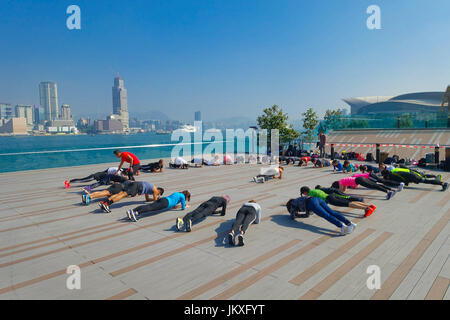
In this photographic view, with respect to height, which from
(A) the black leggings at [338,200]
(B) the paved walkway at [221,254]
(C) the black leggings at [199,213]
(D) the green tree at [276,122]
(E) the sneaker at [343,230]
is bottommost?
(B) the paved walkway at [221,254]

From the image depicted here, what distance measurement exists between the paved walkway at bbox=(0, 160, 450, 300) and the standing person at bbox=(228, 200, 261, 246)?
21cm

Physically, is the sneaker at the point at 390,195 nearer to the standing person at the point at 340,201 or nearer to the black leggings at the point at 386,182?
the black leggings at the point at 386,182

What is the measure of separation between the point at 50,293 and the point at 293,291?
350 cm

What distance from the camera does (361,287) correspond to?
3928 millimetres

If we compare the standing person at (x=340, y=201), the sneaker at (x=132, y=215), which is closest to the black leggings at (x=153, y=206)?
the sneaker at (x=132, y=215)

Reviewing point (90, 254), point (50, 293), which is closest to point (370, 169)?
point (90, 254)

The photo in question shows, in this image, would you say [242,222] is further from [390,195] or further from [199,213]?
[390,195]

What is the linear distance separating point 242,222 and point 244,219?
0.09 m

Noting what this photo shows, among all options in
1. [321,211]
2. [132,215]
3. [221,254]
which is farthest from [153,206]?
[321,211]

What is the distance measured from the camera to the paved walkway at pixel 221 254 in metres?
3.93

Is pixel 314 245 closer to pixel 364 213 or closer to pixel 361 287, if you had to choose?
pixel 361 287

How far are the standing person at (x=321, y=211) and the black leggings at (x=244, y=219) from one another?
50.3 inches

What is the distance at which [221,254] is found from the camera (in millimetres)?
5121

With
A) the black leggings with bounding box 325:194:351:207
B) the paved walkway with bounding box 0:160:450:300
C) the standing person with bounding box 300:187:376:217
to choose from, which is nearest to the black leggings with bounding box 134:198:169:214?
the paved walkway with bounding box 0:160:450:300
